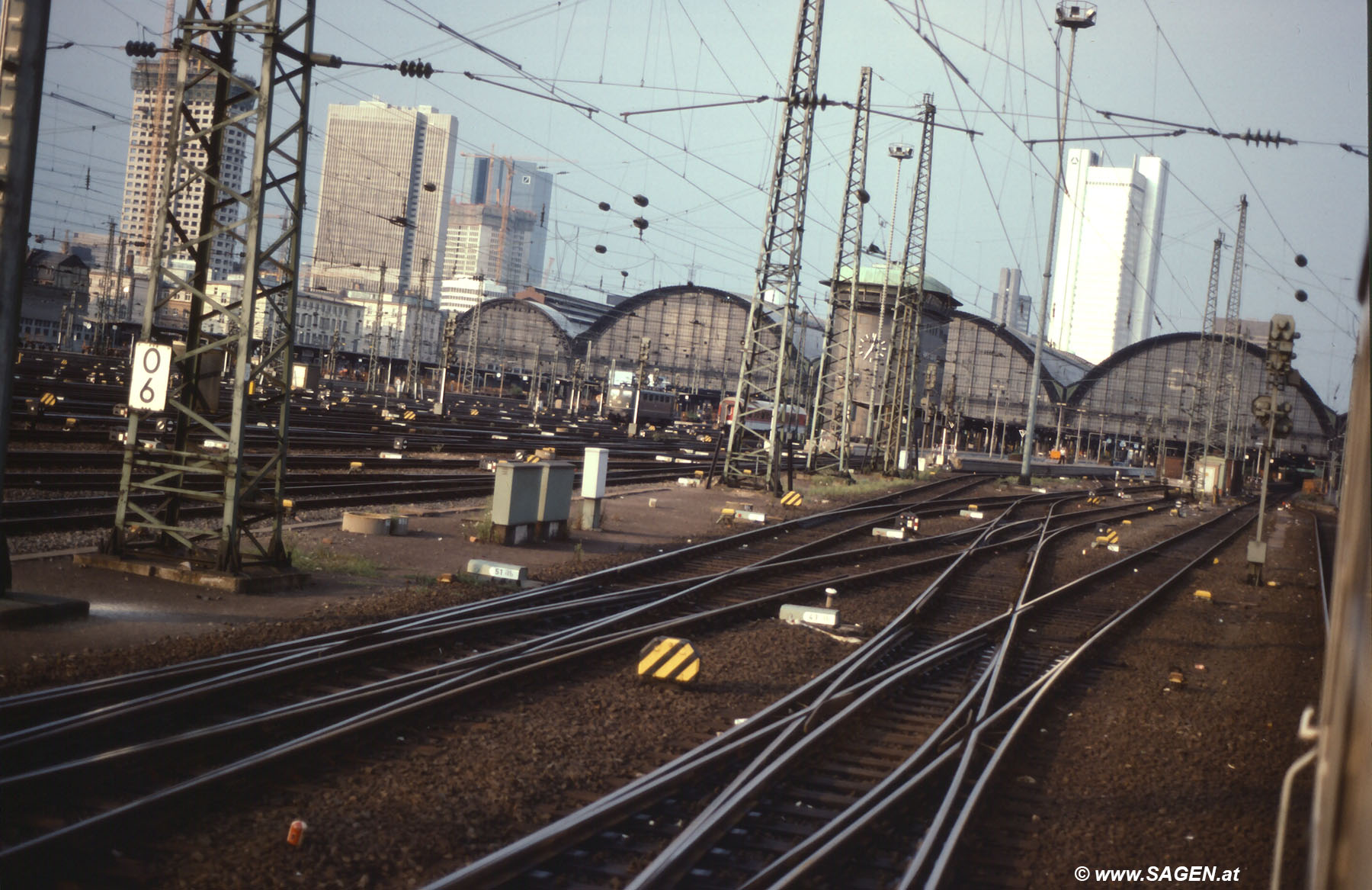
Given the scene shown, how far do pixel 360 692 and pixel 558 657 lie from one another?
1.91 metres

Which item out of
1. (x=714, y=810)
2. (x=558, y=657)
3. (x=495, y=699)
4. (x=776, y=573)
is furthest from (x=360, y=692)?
(x=776, y=573)

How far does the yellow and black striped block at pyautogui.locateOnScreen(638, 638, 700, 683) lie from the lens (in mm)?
8680

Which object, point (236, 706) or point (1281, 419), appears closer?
point (236, 706)

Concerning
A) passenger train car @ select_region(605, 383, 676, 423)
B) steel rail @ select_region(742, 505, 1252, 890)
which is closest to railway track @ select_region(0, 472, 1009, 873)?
steel rail @ select_region(742, 505, 1252, 890)

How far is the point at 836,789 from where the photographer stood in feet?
22.0

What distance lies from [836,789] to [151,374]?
7231mm

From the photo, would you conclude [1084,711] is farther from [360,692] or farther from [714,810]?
[360,692]

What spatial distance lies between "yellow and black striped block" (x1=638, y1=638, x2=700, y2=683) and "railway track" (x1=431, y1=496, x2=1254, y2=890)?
0.81 metres

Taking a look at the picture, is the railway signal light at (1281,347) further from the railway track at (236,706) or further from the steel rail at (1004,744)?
the railway track at (236,706)

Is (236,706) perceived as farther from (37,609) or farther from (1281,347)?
(1281,347)

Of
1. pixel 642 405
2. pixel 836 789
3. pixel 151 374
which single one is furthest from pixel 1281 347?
pixel 642 405

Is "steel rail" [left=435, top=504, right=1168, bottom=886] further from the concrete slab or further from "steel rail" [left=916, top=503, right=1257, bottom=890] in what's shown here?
the concrete slab

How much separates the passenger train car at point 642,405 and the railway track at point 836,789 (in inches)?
2364

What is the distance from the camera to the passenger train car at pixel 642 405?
235 feet
